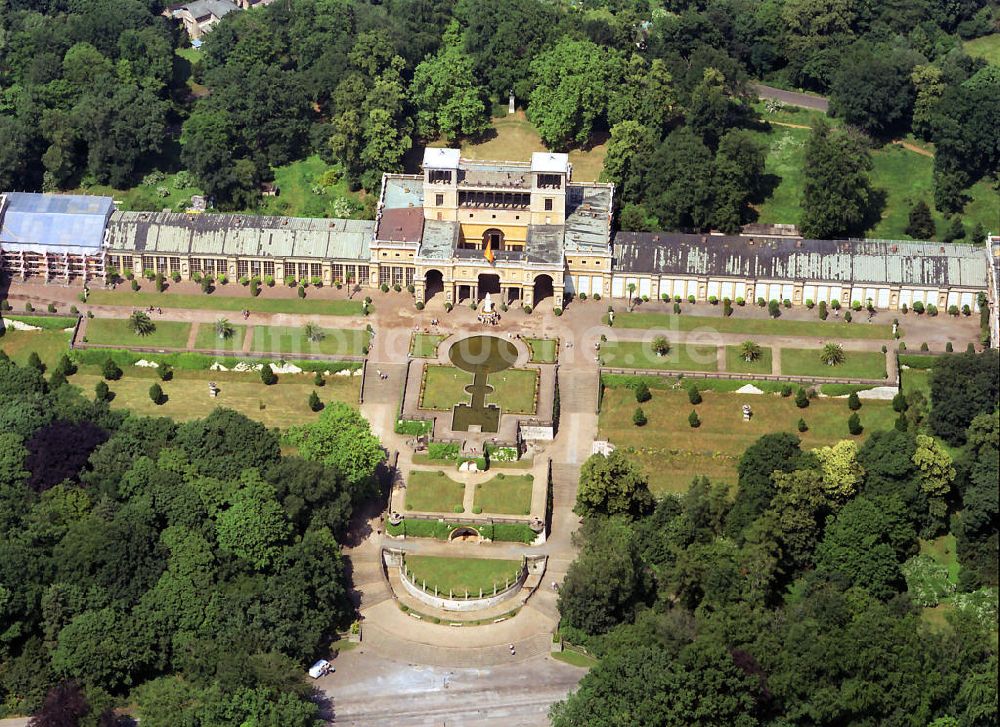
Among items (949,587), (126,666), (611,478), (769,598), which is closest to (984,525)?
(949,587)

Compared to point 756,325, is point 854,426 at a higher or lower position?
lower

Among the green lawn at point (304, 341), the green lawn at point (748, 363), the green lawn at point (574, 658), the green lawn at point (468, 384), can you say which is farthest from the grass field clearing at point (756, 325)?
the green lawn at point (574, 658)

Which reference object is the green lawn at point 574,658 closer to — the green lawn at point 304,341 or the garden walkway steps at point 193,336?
the green lawn at point 304,341

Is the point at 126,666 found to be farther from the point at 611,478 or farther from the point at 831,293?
the point at 831,293

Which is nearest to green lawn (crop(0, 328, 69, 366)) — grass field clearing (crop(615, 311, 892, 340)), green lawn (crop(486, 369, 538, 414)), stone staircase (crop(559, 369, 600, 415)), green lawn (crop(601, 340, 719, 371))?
green lawn (crop(486, 369, 538, 414))

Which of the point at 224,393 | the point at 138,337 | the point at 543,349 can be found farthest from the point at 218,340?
the point at 543,349

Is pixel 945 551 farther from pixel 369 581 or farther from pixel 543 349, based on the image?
pixel 369 581
